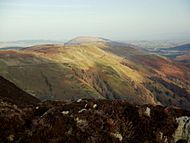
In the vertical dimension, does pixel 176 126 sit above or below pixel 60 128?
below

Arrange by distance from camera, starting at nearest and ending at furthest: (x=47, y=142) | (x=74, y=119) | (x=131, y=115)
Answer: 1. (x=47, y=142)
2. (x=74, y=119)
3. (x=131, y=115)

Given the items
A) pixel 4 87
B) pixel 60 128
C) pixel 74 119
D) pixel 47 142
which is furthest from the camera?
pixel 4 87

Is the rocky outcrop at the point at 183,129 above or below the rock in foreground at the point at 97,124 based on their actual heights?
below

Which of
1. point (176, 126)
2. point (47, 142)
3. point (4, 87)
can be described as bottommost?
point (4, 87)

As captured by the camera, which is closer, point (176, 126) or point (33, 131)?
point (33, 131)

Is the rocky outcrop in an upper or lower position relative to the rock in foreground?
lower

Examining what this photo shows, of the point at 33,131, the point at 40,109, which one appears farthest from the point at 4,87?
the point at 33,131

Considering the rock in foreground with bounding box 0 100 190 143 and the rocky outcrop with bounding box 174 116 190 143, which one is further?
the rocky outcrop with bounding box 174 116 190 143

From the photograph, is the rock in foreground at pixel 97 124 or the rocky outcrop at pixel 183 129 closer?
the rock in foreground at pixel 97 124

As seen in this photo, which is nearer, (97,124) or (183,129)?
(97,124)

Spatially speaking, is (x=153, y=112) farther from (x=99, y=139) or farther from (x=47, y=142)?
(x=47, y=142)

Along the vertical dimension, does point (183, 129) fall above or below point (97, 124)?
below
